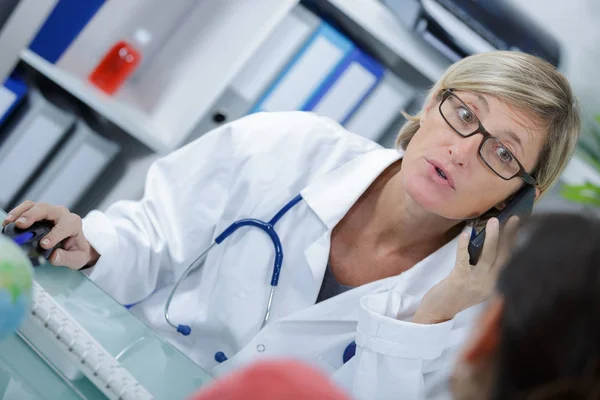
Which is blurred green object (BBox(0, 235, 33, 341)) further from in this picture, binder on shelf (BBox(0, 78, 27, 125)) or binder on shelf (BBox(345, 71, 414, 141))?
binder on shelf (BBox(345, 71, 414, 141))

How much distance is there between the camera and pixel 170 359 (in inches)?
35.9

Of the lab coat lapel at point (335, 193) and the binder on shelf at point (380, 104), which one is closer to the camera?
the lab coat lapel at point (335, 193)

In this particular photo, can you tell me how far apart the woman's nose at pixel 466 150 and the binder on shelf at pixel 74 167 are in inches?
46.5

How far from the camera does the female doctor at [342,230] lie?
1.15m

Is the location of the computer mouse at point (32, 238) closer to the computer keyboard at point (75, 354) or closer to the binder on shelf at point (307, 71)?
the computer keyboard at point (75, 354)

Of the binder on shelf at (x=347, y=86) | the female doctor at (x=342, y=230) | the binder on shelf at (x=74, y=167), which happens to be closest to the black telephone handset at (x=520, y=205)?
the female doctor at (x=342, y=230)

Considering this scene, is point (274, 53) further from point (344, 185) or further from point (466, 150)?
point (466, 150)

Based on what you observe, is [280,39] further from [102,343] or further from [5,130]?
[102,343]

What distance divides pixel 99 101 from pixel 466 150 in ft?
3.80

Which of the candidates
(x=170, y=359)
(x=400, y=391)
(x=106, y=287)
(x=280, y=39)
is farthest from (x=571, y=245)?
(x=280, y=39)

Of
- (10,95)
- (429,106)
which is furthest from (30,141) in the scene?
(429,106)

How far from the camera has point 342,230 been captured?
1.43 m

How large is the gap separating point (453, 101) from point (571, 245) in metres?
0.88

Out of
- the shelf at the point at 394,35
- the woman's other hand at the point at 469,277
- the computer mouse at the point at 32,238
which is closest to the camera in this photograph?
the computer mouse at the point at 32,238
